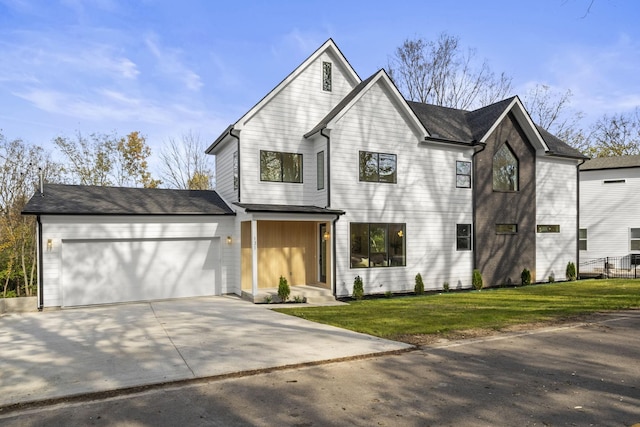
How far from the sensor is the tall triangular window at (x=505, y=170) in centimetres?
1814

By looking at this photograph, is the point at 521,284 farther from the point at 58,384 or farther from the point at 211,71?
the point at 211,71

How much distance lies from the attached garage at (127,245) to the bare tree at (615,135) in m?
35.3

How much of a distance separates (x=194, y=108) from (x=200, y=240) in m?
18.8

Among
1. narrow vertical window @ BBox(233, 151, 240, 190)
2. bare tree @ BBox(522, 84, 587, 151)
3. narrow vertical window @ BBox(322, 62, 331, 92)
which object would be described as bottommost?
narrow vertical window @ BBox(233, 151, 240, 190)

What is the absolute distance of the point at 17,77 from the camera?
61.1 feet

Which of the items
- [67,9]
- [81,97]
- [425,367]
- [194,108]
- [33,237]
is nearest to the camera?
[425,367]

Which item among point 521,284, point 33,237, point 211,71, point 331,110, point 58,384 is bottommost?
point 521,284

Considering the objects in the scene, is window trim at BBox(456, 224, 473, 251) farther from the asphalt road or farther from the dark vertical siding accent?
the asphalt road

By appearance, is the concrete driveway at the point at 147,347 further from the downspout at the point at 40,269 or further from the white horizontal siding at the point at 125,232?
the white horizontal siding at the point at 125,232

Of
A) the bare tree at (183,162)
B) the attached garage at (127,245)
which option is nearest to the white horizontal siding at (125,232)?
the attached garage at (127,245)

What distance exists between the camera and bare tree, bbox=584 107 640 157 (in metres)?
36.2

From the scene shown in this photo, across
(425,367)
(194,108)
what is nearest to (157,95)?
(194,108)

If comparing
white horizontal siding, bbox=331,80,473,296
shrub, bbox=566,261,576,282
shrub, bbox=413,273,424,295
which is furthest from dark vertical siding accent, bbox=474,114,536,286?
shrub, bbox=413,273,424,295

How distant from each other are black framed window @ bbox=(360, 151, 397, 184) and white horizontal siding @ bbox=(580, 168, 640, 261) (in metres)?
16.2
